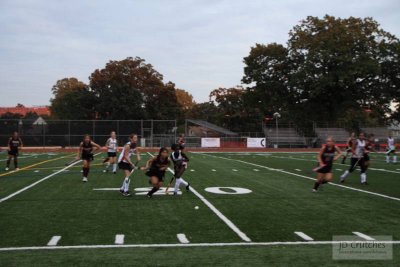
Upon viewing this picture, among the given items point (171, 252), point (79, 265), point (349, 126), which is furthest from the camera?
point (349, 126)

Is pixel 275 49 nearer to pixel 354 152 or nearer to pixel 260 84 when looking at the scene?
pixel 260 84

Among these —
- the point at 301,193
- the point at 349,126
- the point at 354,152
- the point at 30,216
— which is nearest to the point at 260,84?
the point at 349,126

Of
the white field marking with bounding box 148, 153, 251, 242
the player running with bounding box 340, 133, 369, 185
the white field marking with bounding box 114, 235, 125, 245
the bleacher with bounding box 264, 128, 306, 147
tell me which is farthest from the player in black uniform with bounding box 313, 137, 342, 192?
the bleacher with bounding box 264, 128, 306, 147

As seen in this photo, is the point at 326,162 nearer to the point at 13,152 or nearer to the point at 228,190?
the point at 228,190

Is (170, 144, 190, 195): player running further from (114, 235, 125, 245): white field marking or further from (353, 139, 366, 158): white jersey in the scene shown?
(353, 139, 366, 158): white jersey

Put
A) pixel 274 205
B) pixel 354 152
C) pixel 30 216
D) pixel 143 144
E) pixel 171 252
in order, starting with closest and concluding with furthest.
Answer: pixel 171 252
pixel 30 216
pixel 274 205
pixel 354 152
pixel 143 144

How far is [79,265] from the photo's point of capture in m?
6.12

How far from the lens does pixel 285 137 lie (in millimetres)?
58594

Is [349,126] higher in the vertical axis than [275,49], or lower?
lower

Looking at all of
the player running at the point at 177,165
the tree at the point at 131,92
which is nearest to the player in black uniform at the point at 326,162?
the player running at the point at 177,165

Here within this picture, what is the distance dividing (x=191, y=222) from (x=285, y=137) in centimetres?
5057

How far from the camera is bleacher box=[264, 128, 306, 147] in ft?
183

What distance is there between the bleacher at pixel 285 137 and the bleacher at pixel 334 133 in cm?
249

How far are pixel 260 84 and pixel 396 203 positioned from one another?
5288 centimetres
